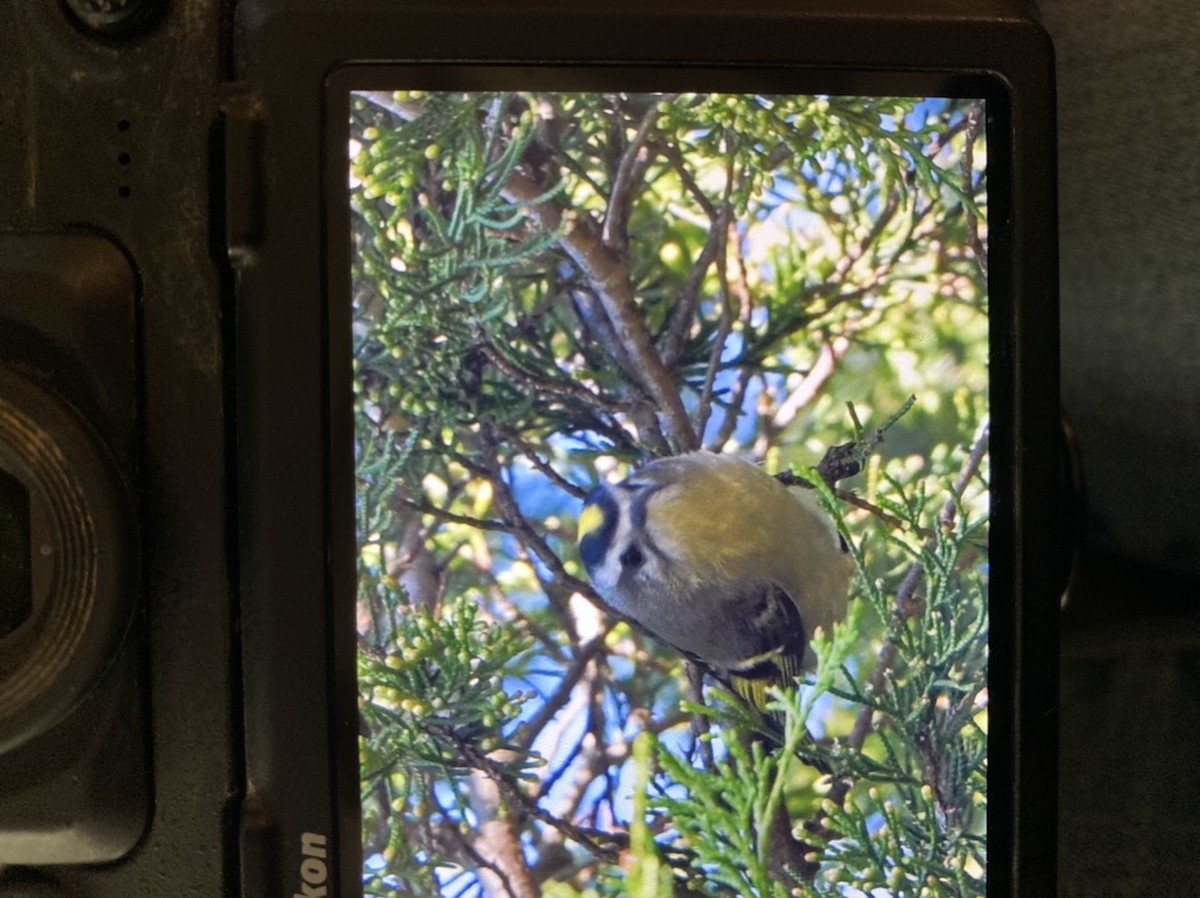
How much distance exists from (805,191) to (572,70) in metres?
0.15

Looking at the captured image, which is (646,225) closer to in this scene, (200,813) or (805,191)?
(805,191)

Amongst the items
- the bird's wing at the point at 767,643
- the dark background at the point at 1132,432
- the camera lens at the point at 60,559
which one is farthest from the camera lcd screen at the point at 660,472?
the dark background at the point at 1132,432

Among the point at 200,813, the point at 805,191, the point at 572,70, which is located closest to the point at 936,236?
the point at 805,191

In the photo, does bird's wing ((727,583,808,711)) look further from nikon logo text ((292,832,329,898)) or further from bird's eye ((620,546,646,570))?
nikon logo text ((292,832,329,898))

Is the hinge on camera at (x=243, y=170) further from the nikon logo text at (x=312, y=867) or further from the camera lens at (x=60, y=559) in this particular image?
the nikon logo text at (x=312, y=867)

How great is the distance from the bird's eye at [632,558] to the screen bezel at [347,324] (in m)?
0.15

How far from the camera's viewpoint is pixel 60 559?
0.64 meters

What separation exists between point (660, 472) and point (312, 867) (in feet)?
0.98

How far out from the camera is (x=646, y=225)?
26.1 inches

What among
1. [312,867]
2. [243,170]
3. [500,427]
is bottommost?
[312,867]

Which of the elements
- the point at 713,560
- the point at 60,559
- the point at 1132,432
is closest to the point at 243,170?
the point at 60,559

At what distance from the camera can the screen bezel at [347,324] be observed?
2.09 ft

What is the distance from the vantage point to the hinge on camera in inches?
25.3

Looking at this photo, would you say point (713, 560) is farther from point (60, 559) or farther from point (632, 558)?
point (60, 559)
